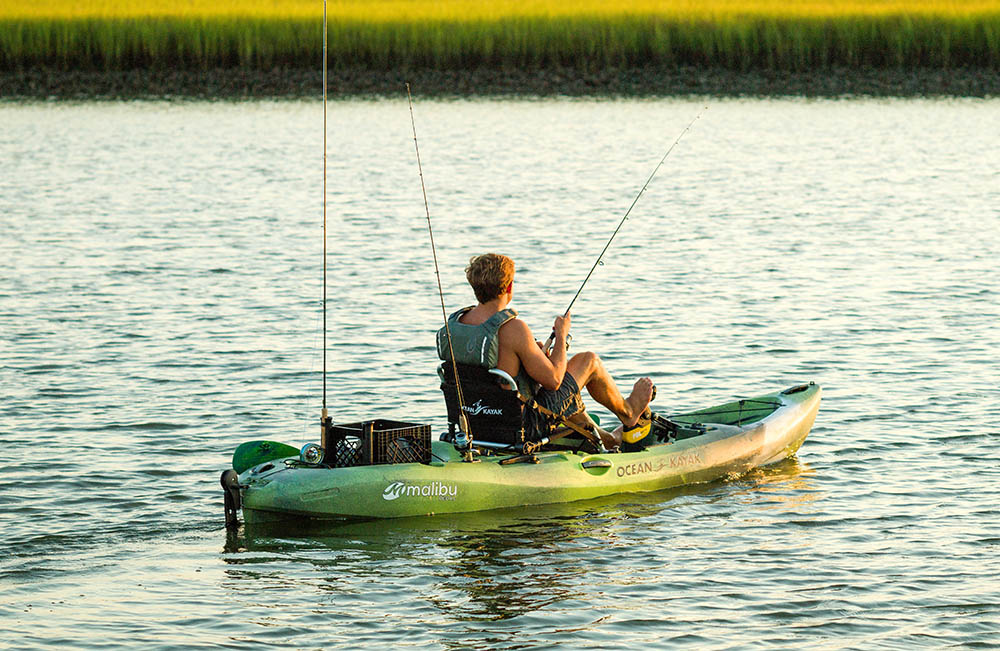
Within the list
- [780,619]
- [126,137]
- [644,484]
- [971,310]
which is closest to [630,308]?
[971,310]

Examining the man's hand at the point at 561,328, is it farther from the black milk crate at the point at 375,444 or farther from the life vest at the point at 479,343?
the black milk crate at the point at 375,444

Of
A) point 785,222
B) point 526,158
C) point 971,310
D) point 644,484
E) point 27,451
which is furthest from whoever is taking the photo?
point 526,158

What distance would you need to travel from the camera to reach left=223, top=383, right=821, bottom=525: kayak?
8.52 metres

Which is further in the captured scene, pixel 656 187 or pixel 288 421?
pixel 656 187

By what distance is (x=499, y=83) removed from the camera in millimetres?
38688

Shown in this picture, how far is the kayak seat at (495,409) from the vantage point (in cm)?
881

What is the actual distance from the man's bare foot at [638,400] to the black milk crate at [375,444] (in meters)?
1.35

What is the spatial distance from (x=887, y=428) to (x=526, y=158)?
18.9m

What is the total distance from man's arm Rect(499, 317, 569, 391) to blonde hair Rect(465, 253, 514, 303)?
0.62ft

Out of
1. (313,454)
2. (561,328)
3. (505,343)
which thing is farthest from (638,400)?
(313,454)

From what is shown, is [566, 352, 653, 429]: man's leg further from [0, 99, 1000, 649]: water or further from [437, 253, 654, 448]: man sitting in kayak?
[0, 99, 1000, 649]: water

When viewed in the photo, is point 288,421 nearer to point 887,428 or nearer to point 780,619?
point 887,428

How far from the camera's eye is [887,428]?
435 inches

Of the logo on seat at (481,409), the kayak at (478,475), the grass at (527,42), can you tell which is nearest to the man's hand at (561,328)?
the logo on seat at (481,409)
